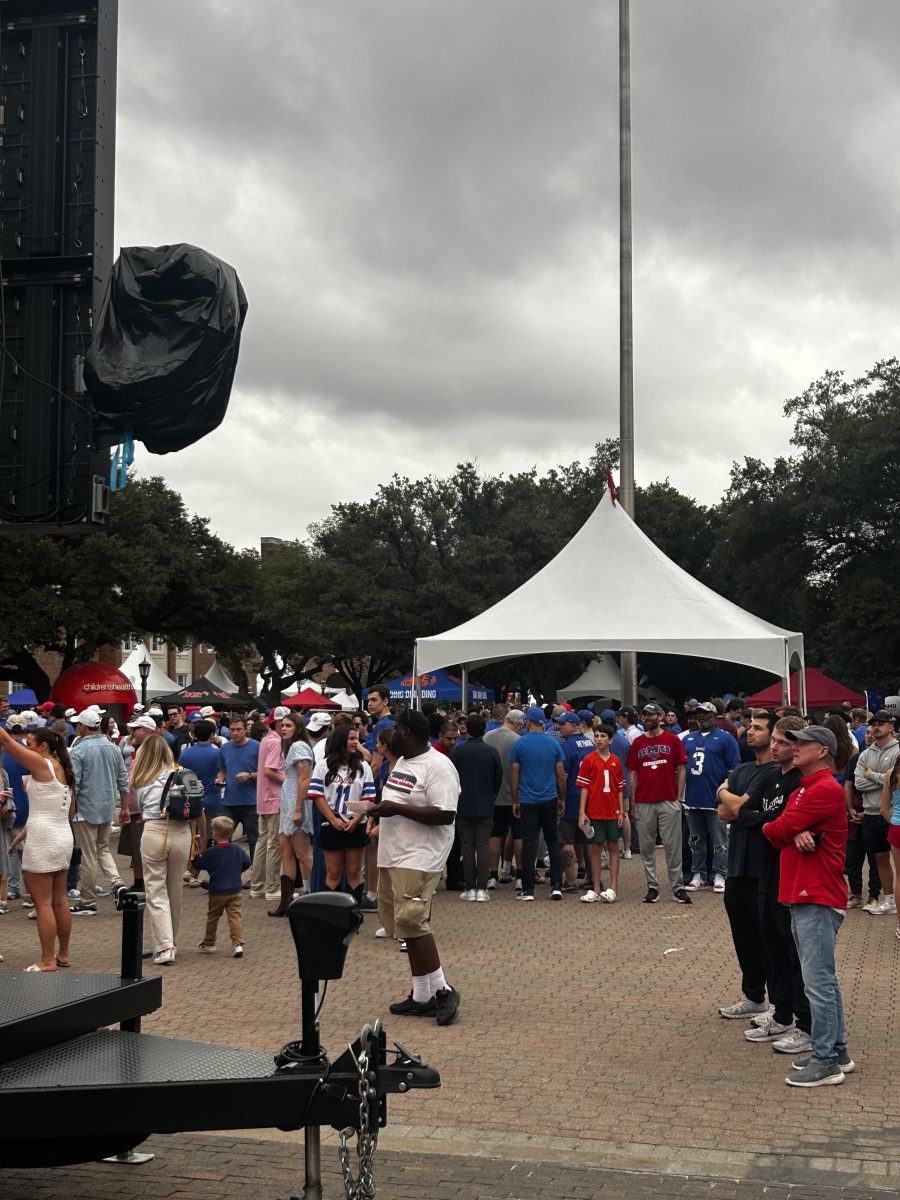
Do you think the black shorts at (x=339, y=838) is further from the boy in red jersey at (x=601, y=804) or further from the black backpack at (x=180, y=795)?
the boy in red jersey at (x=601, y=804)

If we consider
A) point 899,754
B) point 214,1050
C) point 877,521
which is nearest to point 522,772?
point 899,754

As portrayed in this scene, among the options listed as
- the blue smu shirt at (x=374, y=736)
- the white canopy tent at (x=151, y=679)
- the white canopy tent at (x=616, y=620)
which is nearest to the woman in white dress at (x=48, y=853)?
the blue smu shirt at (x=374, y=736)

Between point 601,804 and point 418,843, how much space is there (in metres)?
5.24

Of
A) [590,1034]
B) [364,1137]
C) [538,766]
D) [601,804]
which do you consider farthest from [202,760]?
[364,1137]

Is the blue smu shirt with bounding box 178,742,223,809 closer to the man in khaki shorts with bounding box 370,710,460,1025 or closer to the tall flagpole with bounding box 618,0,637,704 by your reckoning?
the man in khaki shorts with bounding box 370,710,460,1025

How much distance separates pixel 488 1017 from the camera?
8211mm

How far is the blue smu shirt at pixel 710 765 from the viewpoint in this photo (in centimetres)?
1354

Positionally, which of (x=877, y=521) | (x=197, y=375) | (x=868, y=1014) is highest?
(x=877, y=521)

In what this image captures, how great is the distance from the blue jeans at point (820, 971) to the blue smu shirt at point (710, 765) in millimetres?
6732

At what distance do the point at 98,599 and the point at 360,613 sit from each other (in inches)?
424

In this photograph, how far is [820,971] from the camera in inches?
266

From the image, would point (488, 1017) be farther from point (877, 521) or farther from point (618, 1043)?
point (877, 521)

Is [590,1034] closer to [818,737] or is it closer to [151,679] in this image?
[818,737]

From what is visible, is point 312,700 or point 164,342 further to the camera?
point 312,700
